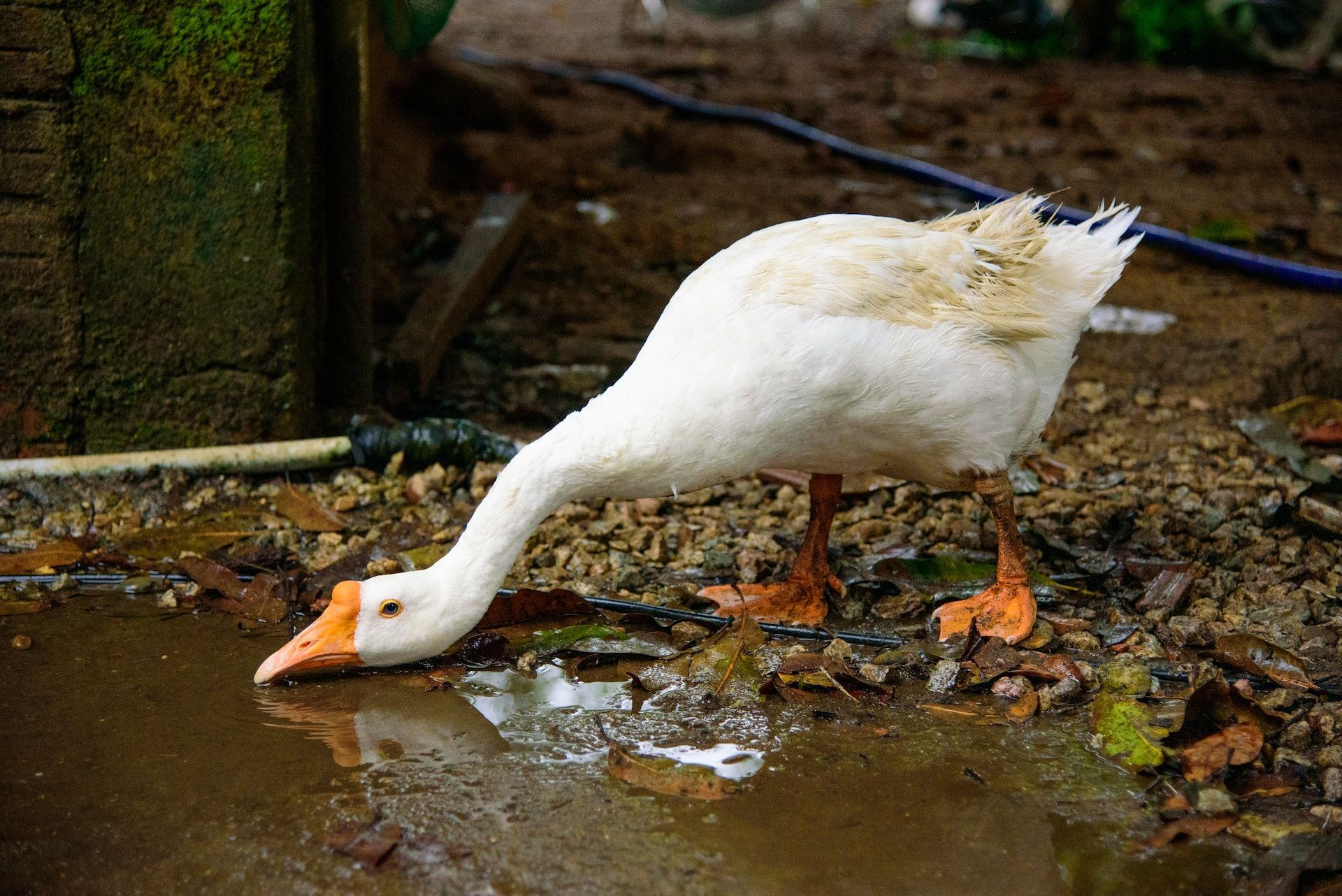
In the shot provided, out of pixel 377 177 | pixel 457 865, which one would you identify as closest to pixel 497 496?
pixel 457 865

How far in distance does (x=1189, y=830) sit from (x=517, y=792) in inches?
59.3

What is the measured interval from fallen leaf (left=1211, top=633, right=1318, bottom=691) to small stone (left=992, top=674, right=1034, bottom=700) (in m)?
0.60

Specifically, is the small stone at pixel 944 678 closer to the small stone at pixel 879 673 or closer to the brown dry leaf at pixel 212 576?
the small stone at pixel 879 673

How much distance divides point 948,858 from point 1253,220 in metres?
6.19

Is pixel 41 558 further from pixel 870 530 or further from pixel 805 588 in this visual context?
pixel 870 530

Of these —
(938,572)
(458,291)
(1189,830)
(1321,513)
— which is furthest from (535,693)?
(458,291)

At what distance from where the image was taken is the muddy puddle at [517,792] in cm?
241

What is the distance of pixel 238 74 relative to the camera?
4156 mm

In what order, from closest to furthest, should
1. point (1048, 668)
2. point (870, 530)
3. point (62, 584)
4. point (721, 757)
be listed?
point (721, 757) → point (1048, 668) → point (62, 584) → point (870, 530)

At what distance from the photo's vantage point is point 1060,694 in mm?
3168

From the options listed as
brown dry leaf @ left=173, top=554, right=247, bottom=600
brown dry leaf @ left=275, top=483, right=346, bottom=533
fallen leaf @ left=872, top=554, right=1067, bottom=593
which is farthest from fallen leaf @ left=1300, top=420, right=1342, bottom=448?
brown dry leaf @ left=173, top=554, right=247, bottom=600

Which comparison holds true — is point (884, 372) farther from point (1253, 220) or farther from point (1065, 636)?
point (1253, 220)

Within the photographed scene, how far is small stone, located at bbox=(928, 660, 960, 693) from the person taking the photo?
3.25m

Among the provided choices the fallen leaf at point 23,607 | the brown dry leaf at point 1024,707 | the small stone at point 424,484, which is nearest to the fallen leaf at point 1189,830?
the brown dry leaf at point 1024,707
